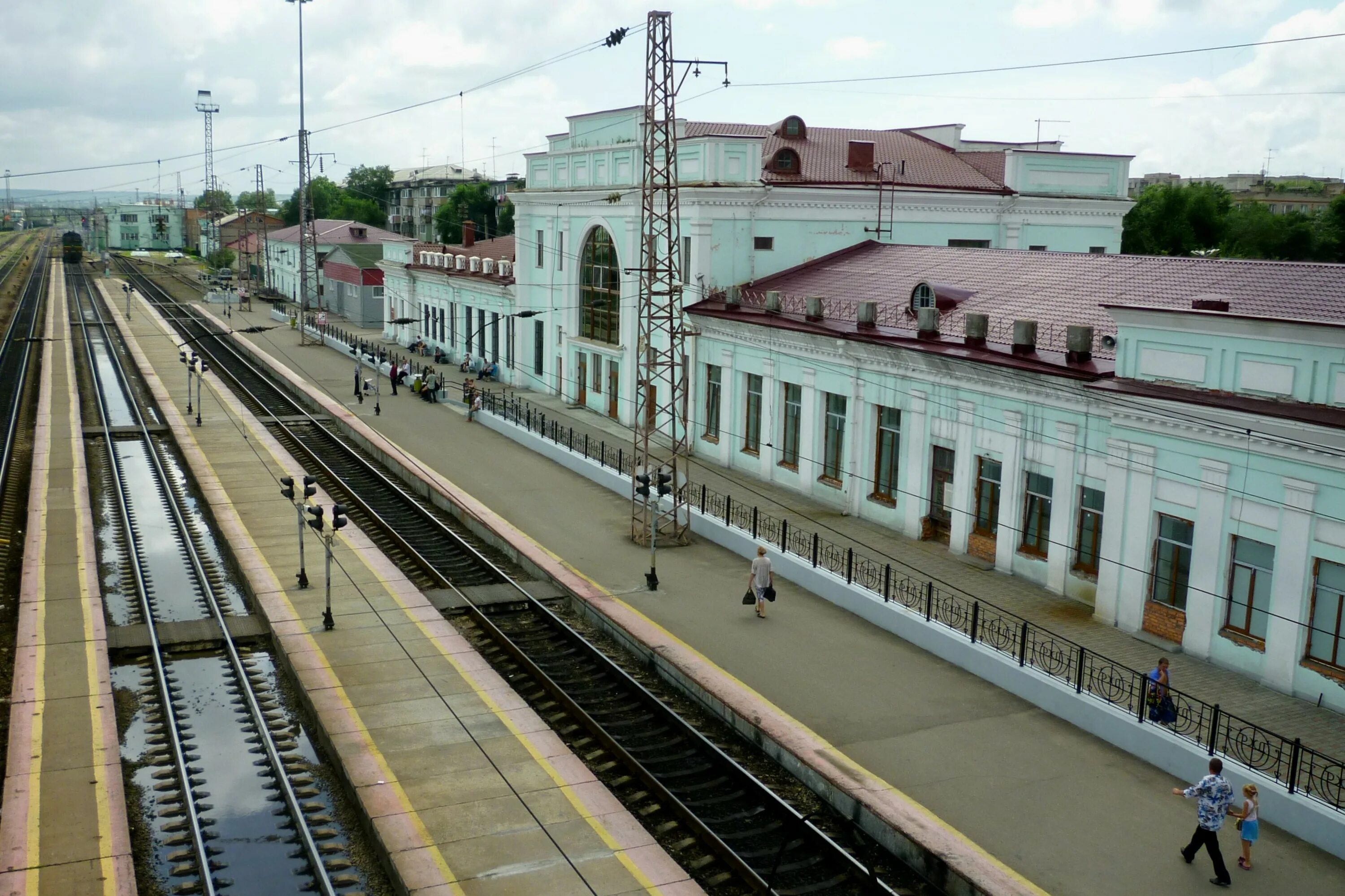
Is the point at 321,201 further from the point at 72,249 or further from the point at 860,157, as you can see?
the point at 860,157

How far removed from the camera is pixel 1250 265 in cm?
2308

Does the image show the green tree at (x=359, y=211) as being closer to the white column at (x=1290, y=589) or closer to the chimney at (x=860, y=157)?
the chimney at (x=860, y=157)

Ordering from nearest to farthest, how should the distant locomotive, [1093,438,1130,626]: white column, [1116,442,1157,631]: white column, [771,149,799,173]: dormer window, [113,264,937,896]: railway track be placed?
1. [113,264,937,896]: railway track
2. [1116,442,1157,631]: white column
3. [1093,438,1130,626]: white column
4. [771,149,799,173]: dormer window
5. the distant locomotive

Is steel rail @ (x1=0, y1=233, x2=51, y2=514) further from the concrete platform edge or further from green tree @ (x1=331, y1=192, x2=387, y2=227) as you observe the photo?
green tree @ (x1=331, y1=192, x2=387, y2=227)

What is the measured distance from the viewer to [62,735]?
15.9 m

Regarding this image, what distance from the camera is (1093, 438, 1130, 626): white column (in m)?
20.1

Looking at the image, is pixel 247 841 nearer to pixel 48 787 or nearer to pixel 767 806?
pixel 48 787

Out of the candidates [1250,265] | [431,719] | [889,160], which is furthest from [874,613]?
[889,160]

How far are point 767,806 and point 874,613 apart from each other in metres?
6.94

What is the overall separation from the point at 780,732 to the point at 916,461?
35.9 feet

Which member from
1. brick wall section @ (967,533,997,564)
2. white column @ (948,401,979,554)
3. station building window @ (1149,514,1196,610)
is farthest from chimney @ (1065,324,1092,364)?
brick wall section @ (967,533,997,564)

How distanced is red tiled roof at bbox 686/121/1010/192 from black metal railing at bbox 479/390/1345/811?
13.0 meters

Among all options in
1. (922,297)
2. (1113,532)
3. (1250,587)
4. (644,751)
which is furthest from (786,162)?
(644,751)

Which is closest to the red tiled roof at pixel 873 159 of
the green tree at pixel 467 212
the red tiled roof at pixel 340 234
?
the red tiled roof at pixel 340 234
